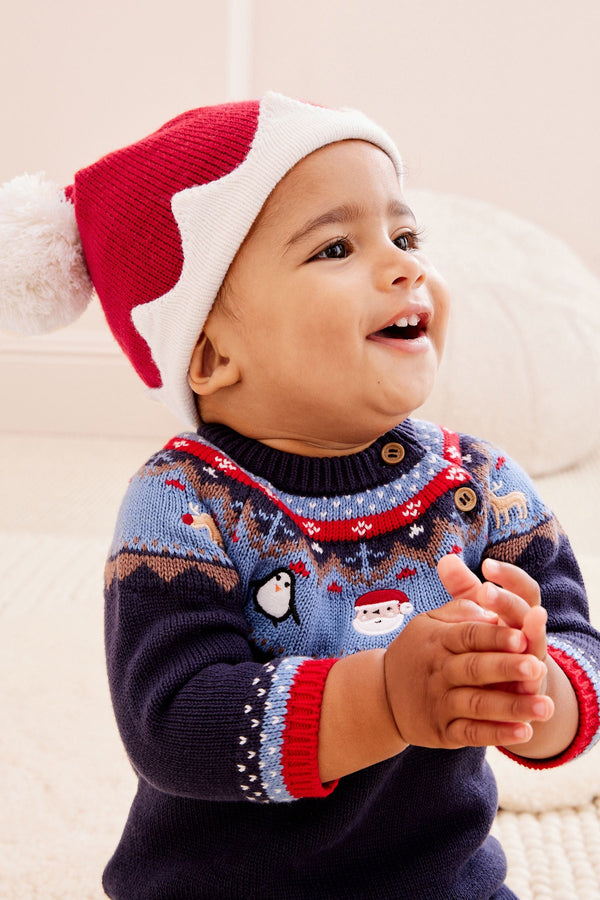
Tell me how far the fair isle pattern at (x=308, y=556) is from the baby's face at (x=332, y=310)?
0.05 meters

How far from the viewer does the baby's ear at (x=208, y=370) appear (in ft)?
2.20

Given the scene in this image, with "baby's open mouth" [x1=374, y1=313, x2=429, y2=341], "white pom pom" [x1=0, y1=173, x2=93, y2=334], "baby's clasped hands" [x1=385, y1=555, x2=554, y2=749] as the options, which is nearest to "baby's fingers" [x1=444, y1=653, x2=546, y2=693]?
"baby's clasped hands" [x1=385, y1=555, x2=554, y2=749]

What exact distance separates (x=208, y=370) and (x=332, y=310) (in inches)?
5.1

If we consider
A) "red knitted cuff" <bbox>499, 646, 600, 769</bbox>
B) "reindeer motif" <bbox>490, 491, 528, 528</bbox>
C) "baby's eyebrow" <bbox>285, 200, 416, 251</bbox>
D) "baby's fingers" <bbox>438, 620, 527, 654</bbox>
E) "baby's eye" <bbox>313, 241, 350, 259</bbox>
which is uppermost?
"baby's eyebrow" <bbox>285, 200, 416, 251</bbox>

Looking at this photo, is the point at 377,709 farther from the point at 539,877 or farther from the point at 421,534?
the point at 539,877

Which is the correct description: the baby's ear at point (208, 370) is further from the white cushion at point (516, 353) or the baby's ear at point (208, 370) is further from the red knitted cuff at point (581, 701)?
the white cushion at point (516, 353)

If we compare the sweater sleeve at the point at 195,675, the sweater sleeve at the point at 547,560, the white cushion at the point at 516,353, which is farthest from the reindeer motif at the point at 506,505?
the white cushion at the point at 516,353

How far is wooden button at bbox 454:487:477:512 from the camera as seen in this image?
0.65 meters

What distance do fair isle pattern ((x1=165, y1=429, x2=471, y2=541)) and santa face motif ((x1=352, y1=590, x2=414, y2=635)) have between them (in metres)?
0.04

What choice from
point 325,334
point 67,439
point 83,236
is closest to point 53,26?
point 67,439

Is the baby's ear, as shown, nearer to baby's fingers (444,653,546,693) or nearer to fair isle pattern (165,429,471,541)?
fair isle pattern (165,429,471,541)

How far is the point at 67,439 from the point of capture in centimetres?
189

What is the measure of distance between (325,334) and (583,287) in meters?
1.21

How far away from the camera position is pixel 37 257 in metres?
0.73
